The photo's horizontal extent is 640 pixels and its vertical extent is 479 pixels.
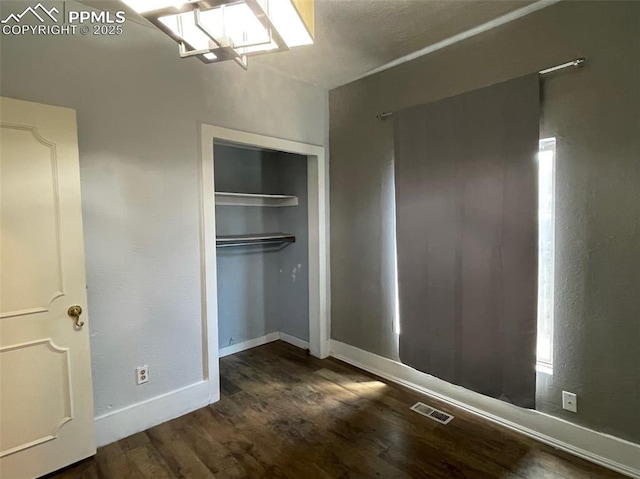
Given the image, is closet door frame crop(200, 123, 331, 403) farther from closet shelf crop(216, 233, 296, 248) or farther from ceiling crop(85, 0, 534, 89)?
ceiling crop(85, 0, 534, 89)

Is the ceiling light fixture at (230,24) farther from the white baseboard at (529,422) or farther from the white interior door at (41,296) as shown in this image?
the white baseboard at (529,422)

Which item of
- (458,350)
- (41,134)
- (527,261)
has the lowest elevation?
(458,350)

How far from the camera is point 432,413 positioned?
2.55 m

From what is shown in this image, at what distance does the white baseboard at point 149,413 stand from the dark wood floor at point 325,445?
0.05 m

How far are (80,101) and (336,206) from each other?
219cm

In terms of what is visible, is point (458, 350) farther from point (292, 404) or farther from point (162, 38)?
point (162, 38)

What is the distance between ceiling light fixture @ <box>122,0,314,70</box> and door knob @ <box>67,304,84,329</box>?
155 centimetres

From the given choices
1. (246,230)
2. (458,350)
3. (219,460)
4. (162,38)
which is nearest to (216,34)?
(162,38)

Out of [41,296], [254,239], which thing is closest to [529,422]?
[254,239]

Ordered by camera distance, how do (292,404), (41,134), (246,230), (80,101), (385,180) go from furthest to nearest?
1. (246,230)
2. (385,180)
3. (292,404)
4. (80,101)
5. (41,134)

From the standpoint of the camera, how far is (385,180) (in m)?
3.01

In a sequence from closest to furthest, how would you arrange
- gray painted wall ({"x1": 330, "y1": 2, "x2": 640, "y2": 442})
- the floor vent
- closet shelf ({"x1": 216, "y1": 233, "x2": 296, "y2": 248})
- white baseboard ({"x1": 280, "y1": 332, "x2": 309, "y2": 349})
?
gray painted wall ({"x1": 330, "y1": 2, "x2": 640, "y2": 442}) → the floor vent → closet shelf ({"x1": 216, "y1": 233, "x2": 296, "y2": 248}) → white baseboard ({"x1": 280, "y1": 332, "x2": 309, "y2": 349})

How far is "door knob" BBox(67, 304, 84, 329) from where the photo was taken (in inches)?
77.5

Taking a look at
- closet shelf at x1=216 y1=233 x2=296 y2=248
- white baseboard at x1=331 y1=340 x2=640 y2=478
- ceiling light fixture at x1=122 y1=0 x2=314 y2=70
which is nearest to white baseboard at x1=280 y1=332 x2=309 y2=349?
white baseboard at x1=331 y1=340 x2=640 y2=478
